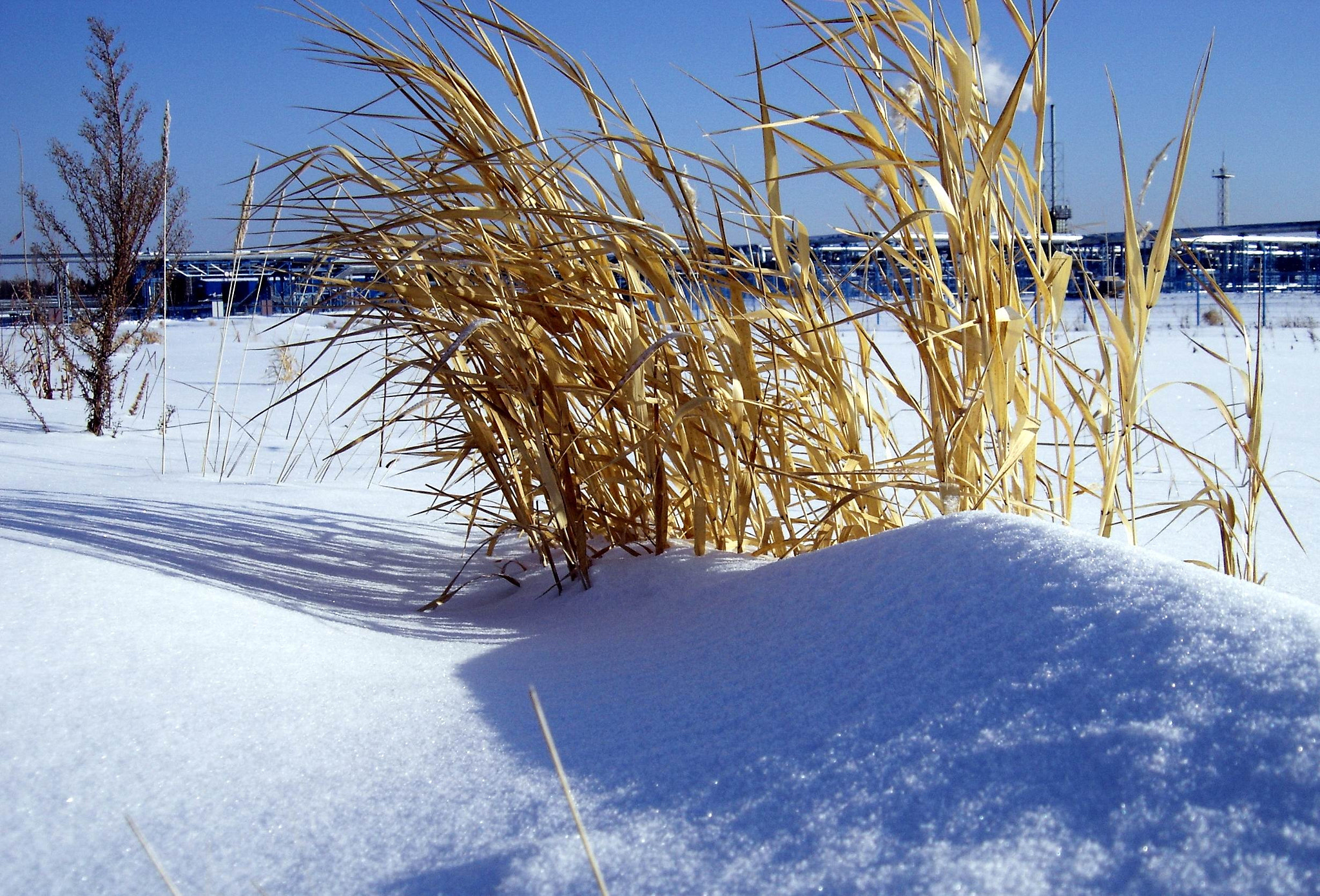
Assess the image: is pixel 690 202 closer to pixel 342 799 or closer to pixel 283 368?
pixel 342 799

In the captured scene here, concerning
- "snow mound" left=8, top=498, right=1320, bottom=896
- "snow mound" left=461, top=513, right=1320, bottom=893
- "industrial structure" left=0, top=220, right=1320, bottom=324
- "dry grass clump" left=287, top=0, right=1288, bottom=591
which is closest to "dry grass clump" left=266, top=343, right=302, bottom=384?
"industrial structure" left=0, top=220, right=1320, bottom=324

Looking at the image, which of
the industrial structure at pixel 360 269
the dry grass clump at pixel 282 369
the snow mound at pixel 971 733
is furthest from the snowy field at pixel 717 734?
the dry grass clump at pixel 282 369

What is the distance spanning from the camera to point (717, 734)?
1.95 feet

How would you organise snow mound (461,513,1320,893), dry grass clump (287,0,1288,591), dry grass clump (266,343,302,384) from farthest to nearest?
dry grass clump (266,343,302,384) < dry grass clump (287,0,1288,591) < snow mound (461,513,1320,893)

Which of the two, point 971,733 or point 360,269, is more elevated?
point 360,269

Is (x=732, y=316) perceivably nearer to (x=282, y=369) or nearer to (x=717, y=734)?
(x=717, y=734)

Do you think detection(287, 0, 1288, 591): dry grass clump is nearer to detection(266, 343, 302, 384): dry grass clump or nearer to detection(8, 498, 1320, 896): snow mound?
detection(8, 498, 1320, 896): snow mound

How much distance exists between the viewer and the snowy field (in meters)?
0.46

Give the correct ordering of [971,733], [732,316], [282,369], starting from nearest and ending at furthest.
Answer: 1. [971,733]
2. [732,316]
3. [282,369]

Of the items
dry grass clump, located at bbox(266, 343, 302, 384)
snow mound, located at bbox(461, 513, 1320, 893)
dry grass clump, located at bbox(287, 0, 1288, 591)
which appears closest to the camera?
snow mound, located at bbox(461, 513, 1320, 893)

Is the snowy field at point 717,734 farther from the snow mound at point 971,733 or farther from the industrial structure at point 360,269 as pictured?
the industrial structure at point 360,269

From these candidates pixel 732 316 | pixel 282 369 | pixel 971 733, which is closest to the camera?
pixel 971 733

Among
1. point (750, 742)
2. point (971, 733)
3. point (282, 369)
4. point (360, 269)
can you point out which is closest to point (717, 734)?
point (750, 742)

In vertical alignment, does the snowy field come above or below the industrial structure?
below
